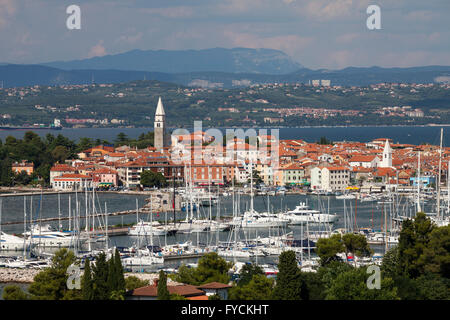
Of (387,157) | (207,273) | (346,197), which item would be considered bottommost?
(346,197)

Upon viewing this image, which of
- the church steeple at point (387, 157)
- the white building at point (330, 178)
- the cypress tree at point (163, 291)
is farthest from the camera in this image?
the church steeple at point (387, 157)

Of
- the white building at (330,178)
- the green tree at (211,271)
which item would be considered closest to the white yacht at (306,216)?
the white building at (330,178)

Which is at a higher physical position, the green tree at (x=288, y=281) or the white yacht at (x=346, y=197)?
the green tree at (x=288, y=281)

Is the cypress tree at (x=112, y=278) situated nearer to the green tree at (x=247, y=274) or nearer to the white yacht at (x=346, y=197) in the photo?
the green tree at (x=247, y=274)

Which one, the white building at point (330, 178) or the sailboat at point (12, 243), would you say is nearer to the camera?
the sailboat at point (12, 243)

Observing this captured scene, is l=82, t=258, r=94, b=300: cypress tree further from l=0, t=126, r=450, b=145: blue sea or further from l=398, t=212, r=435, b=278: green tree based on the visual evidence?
l=0, t=126, r=450, b=145: blue sea

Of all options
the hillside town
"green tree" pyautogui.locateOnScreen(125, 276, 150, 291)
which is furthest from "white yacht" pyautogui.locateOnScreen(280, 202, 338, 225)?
"green tree" pyautogui.locateOnScreen(125, 276, 150, 291)

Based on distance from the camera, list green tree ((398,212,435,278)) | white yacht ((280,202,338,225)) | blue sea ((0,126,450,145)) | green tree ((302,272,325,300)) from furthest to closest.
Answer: blue sea ((0,126,450,145)) → white yacht ((280,202,338,225)) → green tree ((398,212,435,278)) → green tree ((302,272,325,300))

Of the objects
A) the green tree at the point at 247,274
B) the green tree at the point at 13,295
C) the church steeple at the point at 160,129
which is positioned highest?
the church steeple at the point at 160,129

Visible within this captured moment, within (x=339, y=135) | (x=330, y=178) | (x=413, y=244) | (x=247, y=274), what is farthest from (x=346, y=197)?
(x=339, y=135)

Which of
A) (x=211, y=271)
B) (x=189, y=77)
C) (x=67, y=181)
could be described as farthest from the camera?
(x=189, y=77)

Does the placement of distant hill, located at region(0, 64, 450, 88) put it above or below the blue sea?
above

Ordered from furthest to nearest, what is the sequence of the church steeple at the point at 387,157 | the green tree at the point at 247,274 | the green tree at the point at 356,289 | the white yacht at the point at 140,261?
the church steeple at the point at 387,157
the white yacht at the point at 140,261
the green tree at the point at 247,274
the green tree at the point at 356,289

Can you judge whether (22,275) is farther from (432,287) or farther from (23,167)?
(23,167)
